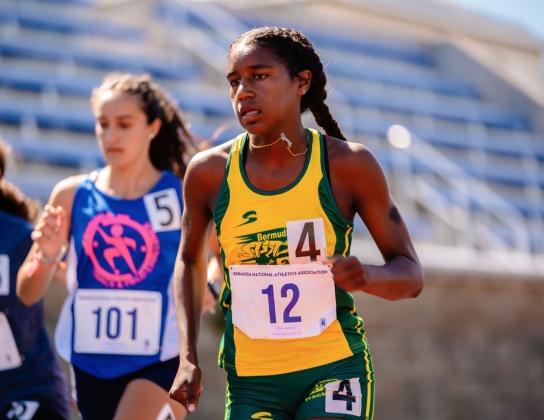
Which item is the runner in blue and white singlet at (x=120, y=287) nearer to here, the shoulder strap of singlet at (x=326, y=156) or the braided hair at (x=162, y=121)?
the braided hair at (x=162, y=121)

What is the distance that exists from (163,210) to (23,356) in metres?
0.95

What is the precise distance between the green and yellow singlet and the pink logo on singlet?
1.23 meters

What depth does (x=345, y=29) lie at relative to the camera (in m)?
21.5

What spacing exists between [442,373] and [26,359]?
6.04 metres

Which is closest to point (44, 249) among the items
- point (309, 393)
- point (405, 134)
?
point (309, 393)

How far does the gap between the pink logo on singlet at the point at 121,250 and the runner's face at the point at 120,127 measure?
0.36 metres

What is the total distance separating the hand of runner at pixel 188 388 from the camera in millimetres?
2982

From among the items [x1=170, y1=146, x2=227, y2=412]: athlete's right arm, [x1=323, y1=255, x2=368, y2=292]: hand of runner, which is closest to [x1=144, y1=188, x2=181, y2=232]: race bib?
[x1=170, y1=146, x2=227, y2=412]: athlete's right arm

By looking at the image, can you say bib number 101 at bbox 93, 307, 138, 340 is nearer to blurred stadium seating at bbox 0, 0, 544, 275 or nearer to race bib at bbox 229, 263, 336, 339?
race bib at bbox 229, 263, 336, 339

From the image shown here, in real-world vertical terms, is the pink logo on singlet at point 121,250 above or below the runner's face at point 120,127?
below

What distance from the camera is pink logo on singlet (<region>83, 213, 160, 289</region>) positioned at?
14.1ft

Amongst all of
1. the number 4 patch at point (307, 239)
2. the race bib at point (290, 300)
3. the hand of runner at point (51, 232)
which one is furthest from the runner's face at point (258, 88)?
the hand of runner at point (51, 232)

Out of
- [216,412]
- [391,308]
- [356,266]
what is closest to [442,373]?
[391,308]

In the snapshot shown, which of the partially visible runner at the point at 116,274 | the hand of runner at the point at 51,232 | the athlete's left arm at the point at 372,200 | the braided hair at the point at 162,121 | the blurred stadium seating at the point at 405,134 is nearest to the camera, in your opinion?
the athlete's left arm at the point at 372,200
